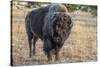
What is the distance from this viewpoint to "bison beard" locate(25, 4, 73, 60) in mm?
2559

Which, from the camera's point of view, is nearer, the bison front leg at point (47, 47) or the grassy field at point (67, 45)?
the grassy field at point (67, 45)

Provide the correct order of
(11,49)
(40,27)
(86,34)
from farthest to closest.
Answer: (86,34)
(40,27)
(11,49)

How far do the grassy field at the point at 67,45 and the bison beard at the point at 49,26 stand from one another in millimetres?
62

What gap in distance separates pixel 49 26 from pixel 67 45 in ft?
1.16

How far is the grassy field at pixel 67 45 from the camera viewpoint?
246 cm

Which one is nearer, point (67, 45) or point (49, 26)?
point (49, 26)

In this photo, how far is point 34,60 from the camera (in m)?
2.56

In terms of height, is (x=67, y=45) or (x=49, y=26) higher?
(x=49, y=26)

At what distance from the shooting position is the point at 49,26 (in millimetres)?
2609

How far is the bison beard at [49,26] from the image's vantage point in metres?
2.56

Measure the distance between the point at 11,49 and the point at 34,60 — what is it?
32 centimetres

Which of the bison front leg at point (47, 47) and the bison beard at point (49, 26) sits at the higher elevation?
the bison beard at point (49, 26)
